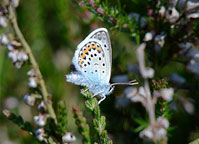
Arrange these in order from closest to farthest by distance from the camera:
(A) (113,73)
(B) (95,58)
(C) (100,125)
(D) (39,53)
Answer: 1. (C) (100,125)
2. (B) (95,58)
3. (A) (113,73)
4. (D) (39,53)

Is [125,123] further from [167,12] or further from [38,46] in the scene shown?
[38,46]

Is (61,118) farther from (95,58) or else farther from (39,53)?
(39,53)

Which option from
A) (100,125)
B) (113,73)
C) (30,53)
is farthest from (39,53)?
(100,125)

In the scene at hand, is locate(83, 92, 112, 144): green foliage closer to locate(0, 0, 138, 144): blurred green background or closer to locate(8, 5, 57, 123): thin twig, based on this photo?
locate(8, 5, 57, 123): thin twig

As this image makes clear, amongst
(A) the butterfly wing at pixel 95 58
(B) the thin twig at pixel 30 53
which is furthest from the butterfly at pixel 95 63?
(B) the thin twig at pixel 30 53

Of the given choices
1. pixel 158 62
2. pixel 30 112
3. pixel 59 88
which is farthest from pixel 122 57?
pixel 30 112

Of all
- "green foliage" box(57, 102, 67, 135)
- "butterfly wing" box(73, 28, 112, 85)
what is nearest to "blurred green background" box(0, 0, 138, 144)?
"butterfly wing" box(73, 28, 112, 85)
